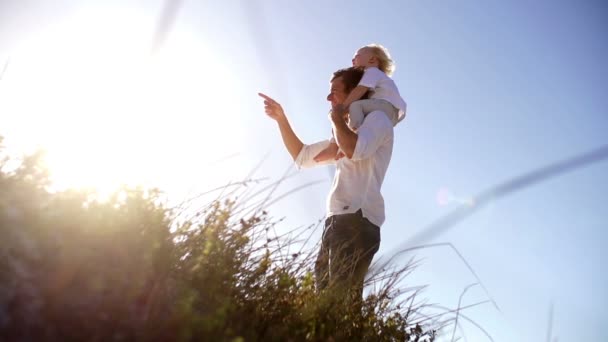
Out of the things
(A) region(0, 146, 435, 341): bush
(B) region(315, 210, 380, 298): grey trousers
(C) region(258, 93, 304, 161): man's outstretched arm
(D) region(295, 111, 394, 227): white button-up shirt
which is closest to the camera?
(A) region(0, 146, 435, 341): bush

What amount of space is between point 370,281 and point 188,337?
171 centimetres

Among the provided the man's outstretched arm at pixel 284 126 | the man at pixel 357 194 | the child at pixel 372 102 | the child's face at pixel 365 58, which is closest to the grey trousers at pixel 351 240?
the man at pixel 357 194

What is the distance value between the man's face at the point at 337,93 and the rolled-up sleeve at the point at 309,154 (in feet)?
1.16

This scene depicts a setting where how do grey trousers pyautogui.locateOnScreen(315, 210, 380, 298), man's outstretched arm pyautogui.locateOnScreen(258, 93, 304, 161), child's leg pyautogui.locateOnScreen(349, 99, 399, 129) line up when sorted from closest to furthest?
grey trousers pyautogui.locateOnScreen(315, 210, 380, 298) → child's leg pyautogui.locateOnScreen(349, 99, 399, 129) → man's outstretched arm pyautogui.locateOnScreen(258, 93, 304, 161)

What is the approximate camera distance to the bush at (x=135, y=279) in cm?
128

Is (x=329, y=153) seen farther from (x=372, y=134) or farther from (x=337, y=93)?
(x=372, y=134)

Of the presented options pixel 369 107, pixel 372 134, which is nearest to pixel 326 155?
pixel 369 107

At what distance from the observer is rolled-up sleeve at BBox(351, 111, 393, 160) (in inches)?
126

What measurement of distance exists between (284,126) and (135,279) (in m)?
2.97

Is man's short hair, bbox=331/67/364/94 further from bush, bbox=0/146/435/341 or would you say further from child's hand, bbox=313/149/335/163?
bush, bbox=0/146/435/341

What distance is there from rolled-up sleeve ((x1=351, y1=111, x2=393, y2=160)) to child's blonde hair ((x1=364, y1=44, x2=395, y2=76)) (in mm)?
997

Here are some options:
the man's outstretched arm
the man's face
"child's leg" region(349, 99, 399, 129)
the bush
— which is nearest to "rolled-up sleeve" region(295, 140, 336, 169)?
the man's outstretched arm

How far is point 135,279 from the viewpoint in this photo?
4.90ft

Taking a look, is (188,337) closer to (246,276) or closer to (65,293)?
(65,293)
